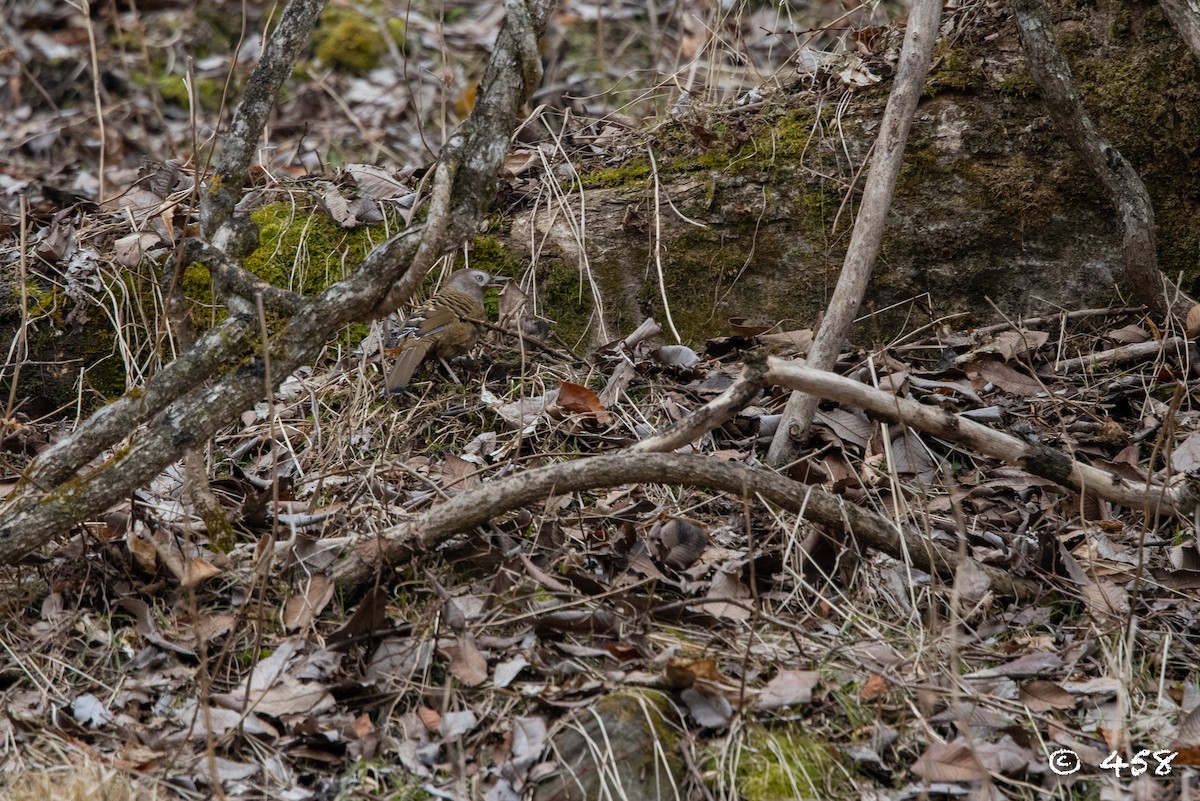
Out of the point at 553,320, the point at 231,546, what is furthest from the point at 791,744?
the point at 553,320

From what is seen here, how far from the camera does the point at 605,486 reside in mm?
3064

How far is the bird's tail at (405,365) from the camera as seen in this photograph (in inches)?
160

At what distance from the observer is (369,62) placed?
27.2 ft

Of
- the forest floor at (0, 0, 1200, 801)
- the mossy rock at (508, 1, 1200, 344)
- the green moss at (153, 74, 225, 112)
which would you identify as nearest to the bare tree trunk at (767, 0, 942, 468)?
the forest floor at (0, 0, 1200, 801)

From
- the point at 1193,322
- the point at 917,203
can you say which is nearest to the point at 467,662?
the point at 917,203

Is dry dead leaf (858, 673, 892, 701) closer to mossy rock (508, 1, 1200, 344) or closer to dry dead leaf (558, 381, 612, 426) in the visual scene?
dry dead leaf (558, 381, 612, 426)

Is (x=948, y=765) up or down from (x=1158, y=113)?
down

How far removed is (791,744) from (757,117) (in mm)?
2801

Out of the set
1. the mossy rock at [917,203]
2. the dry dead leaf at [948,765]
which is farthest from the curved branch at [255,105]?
the dry dead leaf at [948,765]

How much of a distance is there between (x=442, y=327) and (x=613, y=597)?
4.92ft

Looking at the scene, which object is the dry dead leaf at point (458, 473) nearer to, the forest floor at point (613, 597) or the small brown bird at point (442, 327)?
the forest floor at point (613, 597)

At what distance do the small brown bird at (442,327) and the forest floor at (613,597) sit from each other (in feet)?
0.41

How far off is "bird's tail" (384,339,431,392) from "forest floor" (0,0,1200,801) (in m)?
0.08

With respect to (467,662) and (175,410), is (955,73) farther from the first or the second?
(175,410)
